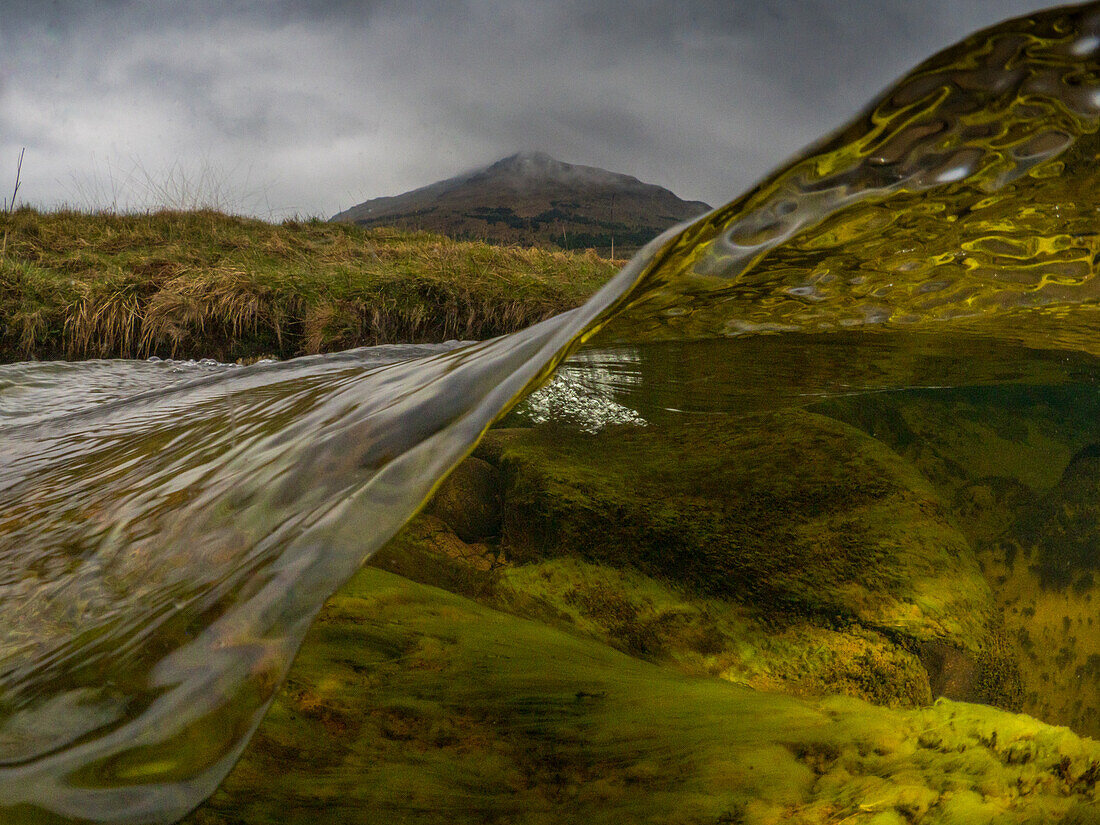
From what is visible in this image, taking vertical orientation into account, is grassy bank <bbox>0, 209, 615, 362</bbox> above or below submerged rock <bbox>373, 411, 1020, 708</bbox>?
above

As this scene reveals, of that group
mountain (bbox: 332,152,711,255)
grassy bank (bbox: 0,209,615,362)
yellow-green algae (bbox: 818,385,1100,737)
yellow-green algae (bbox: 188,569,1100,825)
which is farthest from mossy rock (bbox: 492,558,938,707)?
mountain (bbox: 332,152,711,255)

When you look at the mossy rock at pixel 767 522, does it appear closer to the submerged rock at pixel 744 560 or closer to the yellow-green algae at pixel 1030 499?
the submerged rock at pixel 744 560

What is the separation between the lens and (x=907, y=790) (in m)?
0.84

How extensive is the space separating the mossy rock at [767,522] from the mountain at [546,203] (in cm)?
3813

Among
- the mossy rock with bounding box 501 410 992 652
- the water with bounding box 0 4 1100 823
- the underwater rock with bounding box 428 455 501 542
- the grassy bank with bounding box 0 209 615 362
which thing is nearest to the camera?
the water with bounding box 0 4 1100 823

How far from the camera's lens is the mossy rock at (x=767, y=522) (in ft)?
4.33

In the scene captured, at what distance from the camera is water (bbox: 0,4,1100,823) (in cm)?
62

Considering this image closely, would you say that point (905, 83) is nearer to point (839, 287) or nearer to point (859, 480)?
point (839, 287)

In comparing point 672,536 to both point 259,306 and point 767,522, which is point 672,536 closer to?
point 767,522

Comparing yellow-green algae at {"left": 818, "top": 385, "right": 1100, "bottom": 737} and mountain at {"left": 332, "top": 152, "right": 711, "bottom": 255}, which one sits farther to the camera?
mountain at {"left": 332, "top": 152, "right": 711, "bottom": 255}

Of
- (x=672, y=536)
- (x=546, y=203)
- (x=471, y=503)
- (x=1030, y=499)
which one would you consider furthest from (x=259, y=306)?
(x=546, y=203)

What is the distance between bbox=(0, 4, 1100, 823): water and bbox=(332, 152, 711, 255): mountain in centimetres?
3816

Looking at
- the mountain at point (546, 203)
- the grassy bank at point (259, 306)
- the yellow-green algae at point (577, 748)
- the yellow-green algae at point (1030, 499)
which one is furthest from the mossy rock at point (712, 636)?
the mountain at point (546, 203)

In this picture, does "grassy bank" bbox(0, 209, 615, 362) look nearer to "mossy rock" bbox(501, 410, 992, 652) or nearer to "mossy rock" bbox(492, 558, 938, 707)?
"mossy rock" bbox(501, 410, 992, 652)
